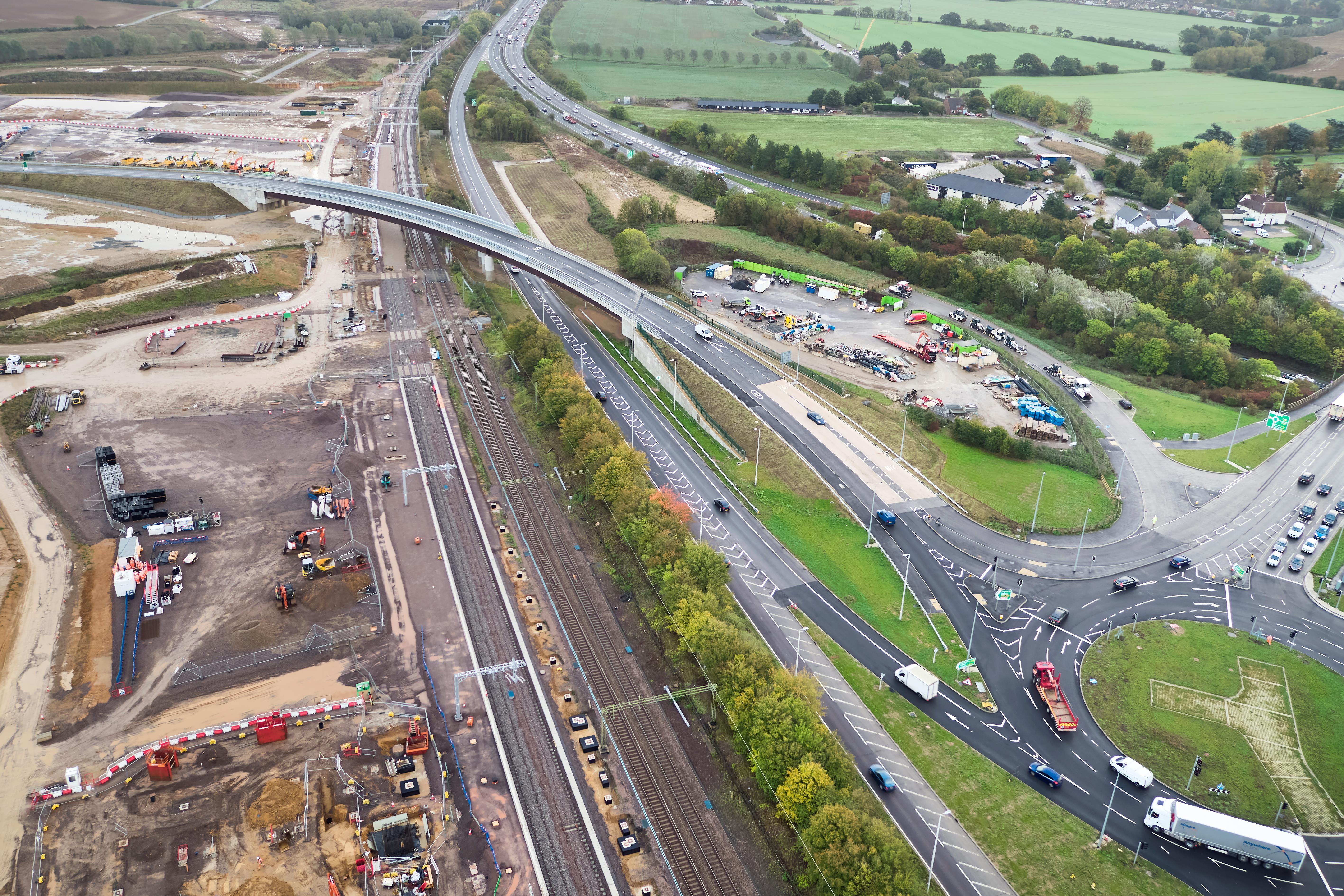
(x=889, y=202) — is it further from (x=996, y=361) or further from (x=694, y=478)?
(x=694, y=478)

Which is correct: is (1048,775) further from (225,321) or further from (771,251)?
(225,321)

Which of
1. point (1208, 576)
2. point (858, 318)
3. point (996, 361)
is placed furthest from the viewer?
point (858, 318)

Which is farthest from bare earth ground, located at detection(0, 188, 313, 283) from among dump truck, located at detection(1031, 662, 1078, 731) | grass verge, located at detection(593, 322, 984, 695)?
dump truck, located at detection(1031, 662, 1078, 731)

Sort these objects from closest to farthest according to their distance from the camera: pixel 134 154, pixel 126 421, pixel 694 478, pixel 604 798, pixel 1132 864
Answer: pixel 1132 864
pixel 604 798
pixel 694 478
pixel 126 421
pixel 134 154

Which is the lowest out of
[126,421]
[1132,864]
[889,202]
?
[1132,864]

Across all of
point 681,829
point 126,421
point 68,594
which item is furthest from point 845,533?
point 126,421

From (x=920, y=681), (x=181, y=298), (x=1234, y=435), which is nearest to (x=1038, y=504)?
(x=920, y=681)

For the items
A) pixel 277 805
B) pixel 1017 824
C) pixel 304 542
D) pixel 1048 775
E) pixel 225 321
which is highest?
pixel 225 321
